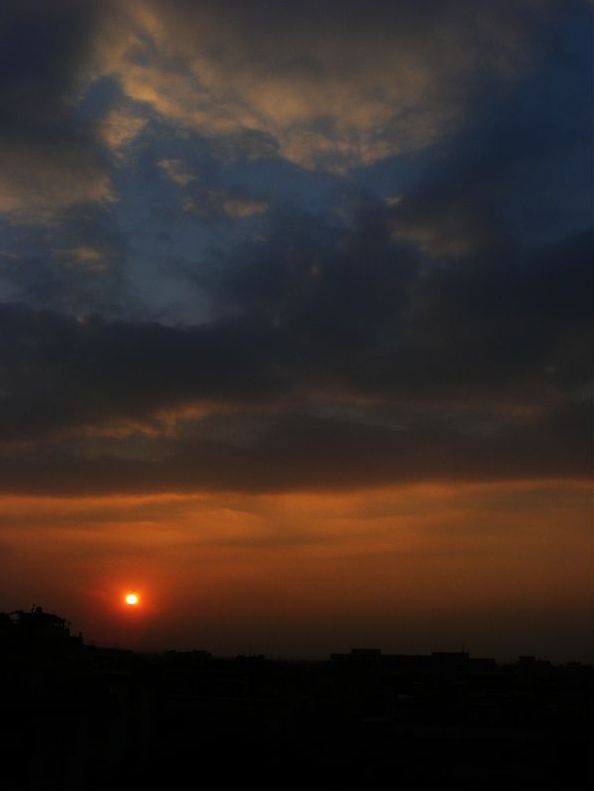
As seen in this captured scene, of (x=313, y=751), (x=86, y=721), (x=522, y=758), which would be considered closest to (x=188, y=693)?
(x=86, y=721)

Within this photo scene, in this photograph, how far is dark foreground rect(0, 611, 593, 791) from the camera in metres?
24.7

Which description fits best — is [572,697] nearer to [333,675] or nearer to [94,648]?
[333,675]

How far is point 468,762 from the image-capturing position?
2633 centimetres

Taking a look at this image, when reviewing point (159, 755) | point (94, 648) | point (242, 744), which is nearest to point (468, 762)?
point (242, 744)

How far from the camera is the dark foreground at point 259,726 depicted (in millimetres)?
24672

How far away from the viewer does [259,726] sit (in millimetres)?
31953

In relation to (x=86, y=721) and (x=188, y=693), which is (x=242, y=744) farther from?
(x=188, y=693)

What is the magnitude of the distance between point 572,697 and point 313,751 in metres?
17.5

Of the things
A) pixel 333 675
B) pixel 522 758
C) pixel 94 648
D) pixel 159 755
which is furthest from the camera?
pixel 333 675

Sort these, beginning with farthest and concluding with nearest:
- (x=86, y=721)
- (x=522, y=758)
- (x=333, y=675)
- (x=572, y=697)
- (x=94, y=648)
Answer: (x=333, y=675) → (x=94, y=648) → (x=572, y=697) → (x=86, y=721) → (x=522, y=758)

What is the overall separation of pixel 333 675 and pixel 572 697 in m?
14.2

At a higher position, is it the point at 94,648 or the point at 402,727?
the point at 94,648

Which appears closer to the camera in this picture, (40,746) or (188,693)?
(40,746)

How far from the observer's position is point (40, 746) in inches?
1162
